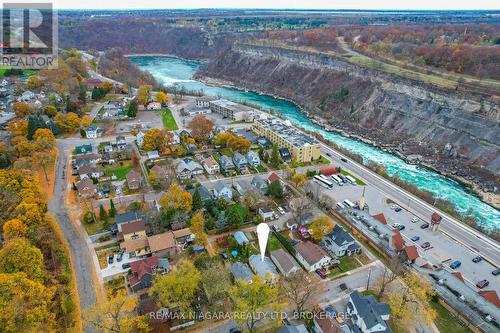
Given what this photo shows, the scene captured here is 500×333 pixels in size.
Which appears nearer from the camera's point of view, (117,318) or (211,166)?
(117,318)

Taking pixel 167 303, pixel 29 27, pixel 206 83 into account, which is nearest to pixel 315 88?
pixel 206 83

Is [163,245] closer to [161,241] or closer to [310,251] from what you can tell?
[161,241]

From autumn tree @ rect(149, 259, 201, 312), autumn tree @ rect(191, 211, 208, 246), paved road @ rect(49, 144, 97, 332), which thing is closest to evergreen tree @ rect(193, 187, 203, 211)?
autumn tree @ rect(191, 211, 208, 246)

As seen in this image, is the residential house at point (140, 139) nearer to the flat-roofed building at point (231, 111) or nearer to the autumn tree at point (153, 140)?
the autumn tree at point (153, 140)

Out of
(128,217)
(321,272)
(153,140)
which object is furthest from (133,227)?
(153,140)

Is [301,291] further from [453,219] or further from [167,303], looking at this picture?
[453,219]

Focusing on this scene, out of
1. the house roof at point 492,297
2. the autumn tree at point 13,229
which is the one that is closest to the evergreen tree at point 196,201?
the autumn tree at point 13,229

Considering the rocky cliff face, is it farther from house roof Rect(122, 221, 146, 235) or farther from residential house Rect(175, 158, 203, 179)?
house roof Rect(122, 221, 146, 235)
